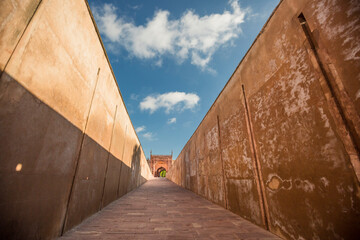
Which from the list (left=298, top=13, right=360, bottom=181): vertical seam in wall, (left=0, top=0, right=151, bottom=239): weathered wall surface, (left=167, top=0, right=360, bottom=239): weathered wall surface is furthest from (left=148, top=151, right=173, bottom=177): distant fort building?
(left=298, top=13, right=360, bottom=181): vertical seam in wall

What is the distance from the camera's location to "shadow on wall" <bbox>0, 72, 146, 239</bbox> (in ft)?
5.19

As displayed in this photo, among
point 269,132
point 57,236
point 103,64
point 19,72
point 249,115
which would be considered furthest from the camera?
point 103,64

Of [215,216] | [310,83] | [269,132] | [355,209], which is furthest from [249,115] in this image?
[215,216]

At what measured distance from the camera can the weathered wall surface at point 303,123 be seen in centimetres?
166

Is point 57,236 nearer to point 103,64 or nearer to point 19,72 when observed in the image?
point 19,72

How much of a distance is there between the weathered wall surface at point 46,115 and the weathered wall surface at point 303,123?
11.6ft

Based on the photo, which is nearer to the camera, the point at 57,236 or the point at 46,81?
the point at 46,81

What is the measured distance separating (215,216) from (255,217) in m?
0.95

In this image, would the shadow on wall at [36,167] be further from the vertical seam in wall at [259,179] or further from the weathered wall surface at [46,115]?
the vertical seam in wall at [259,179]

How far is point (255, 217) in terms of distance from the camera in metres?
3.11

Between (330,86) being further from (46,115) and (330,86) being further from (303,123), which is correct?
(46,115)

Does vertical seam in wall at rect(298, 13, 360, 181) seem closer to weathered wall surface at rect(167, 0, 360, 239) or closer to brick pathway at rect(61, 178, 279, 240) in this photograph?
weathered wall surface at rect(167, 0, 360, 239)

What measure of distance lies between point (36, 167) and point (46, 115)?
69cm

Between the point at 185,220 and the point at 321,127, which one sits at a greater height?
the point at 321,127
